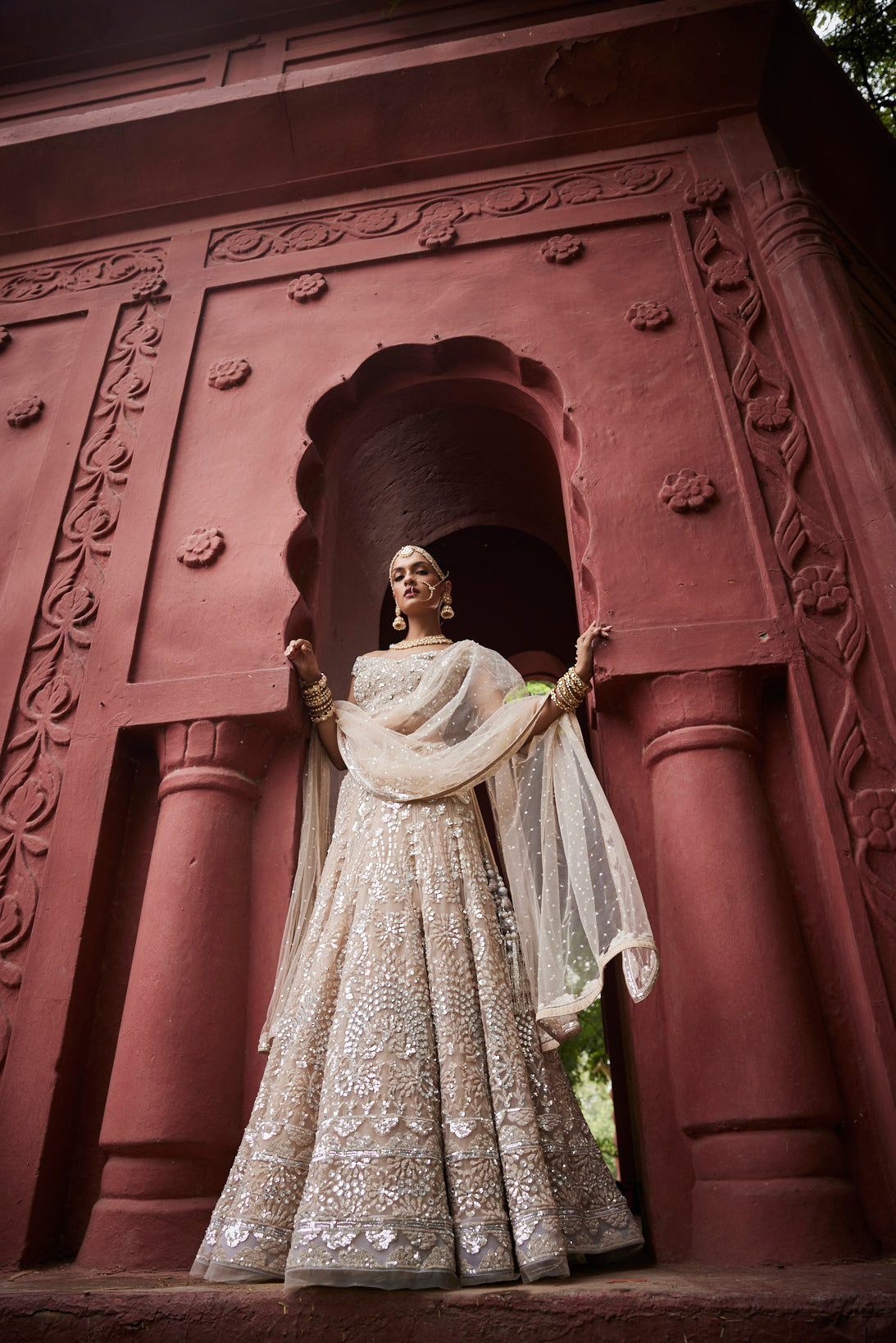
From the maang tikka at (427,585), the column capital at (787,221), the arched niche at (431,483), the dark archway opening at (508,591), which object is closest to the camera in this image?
the maang tikka at (427,585)

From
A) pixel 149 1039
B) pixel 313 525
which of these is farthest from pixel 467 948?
pixel 313 525

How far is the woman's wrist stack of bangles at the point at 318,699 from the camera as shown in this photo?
3.53m

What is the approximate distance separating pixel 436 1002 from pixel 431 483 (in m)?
3.60

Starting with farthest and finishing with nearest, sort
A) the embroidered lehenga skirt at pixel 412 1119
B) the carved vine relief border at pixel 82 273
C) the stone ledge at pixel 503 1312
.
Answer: the carved vine relief border at pixel 82 273 → the embroidered lehenga skirt at pixel 412 1119 → the stone ledge at pixel 503 1312

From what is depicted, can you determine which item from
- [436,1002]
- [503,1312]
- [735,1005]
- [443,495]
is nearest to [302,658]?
[436,1002]

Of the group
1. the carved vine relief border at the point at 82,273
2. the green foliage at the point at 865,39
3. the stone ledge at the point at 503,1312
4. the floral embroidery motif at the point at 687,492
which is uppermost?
the green foliage at the point at 865,39

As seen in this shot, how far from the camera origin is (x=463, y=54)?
15.4ft

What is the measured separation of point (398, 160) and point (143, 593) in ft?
9.14

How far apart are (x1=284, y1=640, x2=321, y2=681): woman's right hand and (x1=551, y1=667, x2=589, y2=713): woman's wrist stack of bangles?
2.94 feet

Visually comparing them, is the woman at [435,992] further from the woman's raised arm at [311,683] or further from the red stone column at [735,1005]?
the red stone column at [735,1005]

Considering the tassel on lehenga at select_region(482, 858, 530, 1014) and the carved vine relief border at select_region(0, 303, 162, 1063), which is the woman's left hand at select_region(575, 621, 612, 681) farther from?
the carved vine relief border at select_region(0, 303, 162, 1063)

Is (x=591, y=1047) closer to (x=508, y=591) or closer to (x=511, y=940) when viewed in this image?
(x=508, y=591)

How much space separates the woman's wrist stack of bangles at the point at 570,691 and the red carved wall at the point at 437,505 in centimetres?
11

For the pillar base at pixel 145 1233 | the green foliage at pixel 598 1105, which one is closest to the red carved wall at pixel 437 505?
the pillar base at pixel 145 1233
